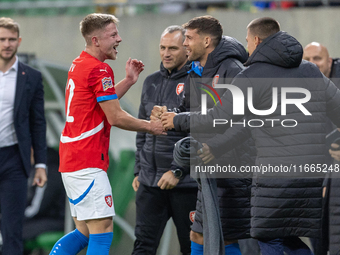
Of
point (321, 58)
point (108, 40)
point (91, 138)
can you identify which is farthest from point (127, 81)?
point (321, 58)

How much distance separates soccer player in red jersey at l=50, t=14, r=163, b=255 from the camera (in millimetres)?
2758

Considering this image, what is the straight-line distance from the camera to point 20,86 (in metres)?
3.73

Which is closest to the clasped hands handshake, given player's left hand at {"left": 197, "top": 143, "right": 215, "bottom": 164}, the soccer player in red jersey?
player's left hand at {"left": 197, "top": 143, "right": 215, "bottom": 164}

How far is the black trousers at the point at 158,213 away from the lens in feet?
11.2

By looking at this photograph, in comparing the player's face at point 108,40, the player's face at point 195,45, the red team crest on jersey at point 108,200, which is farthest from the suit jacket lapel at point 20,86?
the player's face at point 195,45

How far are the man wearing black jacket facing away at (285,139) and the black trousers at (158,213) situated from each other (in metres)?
0.96

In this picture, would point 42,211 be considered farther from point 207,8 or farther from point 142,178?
point 207,8

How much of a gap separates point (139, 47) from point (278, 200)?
3.13 metres

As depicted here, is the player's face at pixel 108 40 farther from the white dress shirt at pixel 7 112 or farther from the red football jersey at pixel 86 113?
the white dress shirt at pixel 7 112

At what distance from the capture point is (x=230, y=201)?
290 cm

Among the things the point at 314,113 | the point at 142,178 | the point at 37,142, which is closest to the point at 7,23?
the point at 37,142

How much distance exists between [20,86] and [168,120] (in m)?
1.52

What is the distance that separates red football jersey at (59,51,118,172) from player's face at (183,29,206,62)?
1.86ft

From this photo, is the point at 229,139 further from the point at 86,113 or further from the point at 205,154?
the point at 86,113
